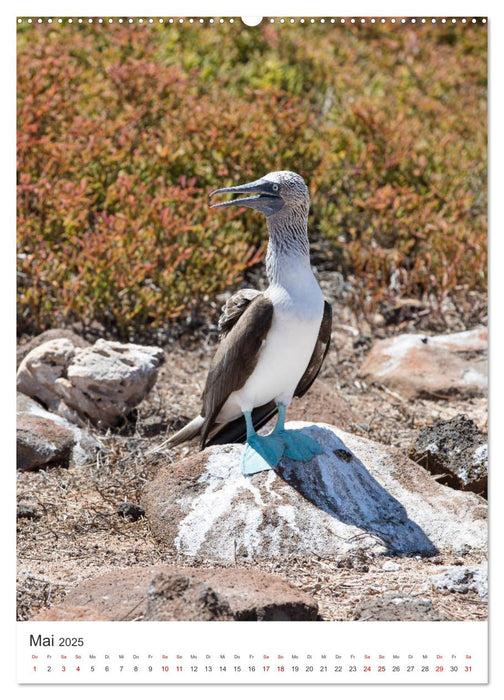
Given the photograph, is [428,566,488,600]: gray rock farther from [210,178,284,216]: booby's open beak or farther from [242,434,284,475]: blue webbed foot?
[210,178,284,216]: booby's open beak

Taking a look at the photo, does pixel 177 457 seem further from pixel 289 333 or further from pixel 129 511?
pixel 289 333

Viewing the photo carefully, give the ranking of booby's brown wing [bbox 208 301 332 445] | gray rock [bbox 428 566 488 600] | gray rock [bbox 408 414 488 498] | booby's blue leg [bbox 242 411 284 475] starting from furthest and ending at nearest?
gray rock [bbox 408 414 488 498], booby's brown wing [bbox 208 301 332 445], booby's blue leg [bbox 242 411 284 475], gray rock [bbox 428 566 488 600]

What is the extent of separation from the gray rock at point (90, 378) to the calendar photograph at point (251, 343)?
0.06ft

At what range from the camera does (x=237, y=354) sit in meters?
4.48

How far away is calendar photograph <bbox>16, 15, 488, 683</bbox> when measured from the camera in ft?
12.2

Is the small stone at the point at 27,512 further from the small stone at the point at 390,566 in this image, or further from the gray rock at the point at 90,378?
the small stone at the point at 390,566

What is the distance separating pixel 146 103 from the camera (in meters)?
7.91

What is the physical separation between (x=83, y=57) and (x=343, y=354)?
3.78 m

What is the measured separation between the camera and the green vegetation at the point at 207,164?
673 centimetres

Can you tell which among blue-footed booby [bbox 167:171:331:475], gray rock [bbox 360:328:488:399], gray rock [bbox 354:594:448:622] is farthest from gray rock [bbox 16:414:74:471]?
gray rock [bbox 360:328:488:399]

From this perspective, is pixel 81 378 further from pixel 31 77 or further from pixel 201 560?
pixel 31 77

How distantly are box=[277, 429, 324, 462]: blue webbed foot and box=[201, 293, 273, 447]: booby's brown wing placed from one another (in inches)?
14.5

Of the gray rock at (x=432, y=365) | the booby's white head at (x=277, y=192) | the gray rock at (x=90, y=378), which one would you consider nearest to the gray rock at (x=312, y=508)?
the gray rock at (x=90, y=378)

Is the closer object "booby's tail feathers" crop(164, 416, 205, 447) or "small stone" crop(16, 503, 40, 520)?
"small stone" crop(16, 503, 40, 520)
